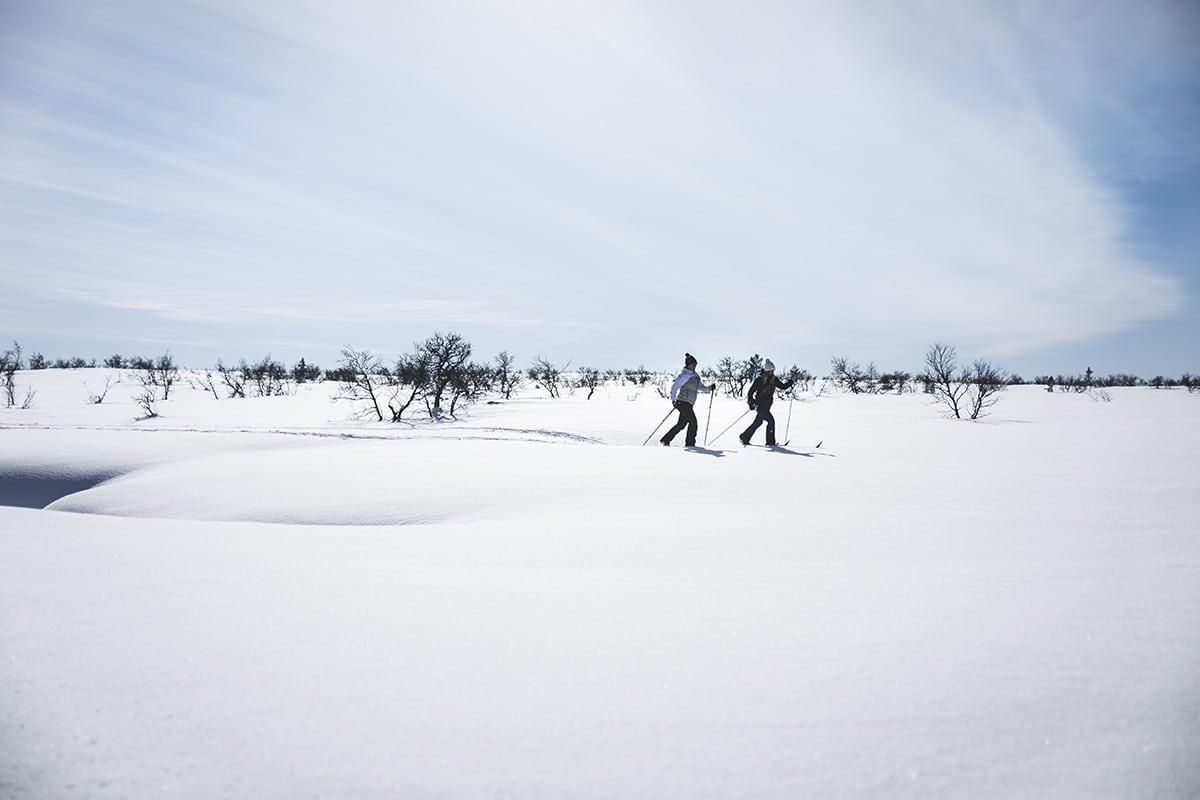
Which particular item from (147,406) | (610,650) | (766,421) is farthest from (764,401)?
(147,406)

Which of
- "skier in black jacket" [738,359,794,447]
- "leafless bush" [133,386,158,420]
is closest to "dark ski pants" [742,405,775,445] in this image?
"skier in black jacket" [738,359,794,447]

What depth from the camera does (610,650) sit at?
6.34 ft

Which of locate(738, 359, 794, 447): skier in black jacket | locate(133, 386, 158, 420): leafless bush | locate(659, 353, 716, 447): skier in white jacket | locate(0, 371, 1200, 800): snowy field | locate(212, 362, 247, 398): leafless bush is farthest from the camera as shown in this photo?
locate(212, 362, 247, 398): leafless bush

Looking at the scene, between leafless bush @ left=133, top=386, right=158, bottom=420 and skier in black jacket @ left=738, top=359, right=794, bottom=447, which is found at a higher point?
skier in black jacket @ left=738, top=359, right=794, bottom=447

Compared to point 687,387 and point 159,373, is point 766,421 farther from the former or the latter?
point 159,373

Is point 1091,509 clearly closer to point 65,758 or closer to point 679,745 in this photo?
point 679,745

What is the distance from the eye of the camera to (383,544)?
342 cm

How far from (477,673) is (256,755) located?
0.62 metres

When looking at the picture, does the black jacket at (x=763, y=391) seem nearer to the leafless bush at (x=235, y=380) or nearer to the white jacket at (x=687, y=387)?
the white jacket at (x=687, y=387)

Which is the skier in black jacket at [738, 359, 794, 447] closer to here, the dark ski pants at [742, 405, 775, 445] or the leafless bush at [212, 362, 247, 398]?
the dark ski pants at [742, 405, 775, 445]

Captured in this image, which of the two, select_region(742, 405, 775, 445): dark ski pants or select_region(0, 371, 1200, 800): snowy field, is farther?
select_region(742, 405, 775, 445): dark ski pants

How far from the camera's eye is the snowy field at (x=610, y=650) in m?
1.34

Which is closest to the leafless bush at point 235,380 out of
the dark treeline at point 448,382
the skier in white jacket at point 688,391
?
the dark treeline at point 448,382

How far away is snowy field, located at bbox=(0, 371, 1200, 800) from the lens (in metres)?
1.34
